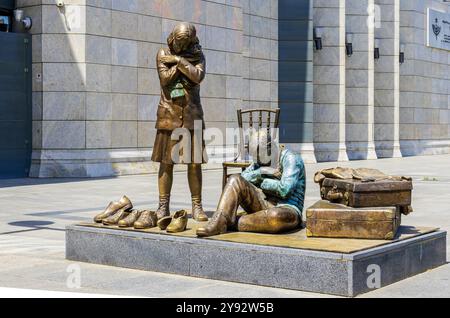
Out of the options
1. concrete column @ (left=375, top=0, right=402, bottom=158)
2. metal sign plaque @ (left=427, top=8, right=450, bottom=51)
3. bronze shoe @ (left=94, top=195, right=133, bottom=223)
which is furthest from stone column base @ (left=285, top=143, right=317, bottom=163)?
bronze shoe @ (left=94, top=195, right=133, bottom=223)

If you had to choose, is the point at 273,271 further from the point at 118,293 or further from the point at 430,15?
the point at 430,15

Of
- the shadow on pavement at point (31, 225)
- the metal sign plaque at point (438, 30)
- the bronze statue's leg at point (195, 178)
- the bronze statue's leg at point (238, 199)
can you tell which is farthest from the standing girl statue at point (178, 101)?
the metal sign plaque at point (438, 30)

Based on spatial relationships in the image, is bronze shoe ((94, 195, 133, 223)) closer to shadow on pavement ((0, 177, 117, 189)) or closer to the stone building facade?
shadow on pavement ((0, 177, 117, 189))

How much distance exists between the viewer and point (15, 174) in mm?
20141

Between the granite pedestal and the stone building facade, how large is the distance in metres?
12.2

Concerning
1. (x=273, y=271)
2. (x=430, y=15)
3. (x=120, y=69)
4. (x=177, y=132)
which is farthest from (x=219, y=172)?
(x=430, y=15)

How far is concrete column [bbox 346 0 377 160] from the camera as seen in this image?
31844 mm

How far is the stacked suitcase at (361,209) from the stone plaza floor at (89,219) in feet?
1.87

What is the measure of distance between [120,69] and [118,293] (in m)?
14.9

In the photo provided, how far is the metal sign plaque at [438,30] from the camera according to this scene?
123 ft

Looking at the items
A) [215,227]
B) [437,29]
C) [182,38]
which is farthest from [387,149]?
[215,227]

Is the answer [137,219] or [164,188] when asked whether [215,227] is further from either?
[164,188]

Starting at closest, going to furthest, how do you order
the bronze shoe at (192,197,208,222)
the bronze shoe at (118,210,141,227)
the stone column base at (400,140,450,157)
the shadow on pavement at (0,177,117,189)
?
the bronze shoe at (118,210,141,227)
the bronze shoe at (192,197,208,222)
the shadow on pavement at (0,177,117,189)
the stone column base at (400,140,450,157)

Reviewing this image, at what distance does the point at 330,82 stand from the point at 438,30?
11.0 metres
